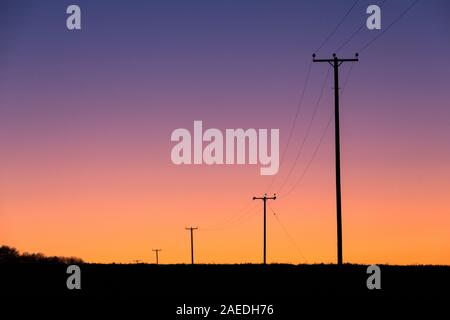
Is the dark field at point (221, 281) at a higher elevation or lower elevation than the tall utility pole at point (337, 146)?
lower

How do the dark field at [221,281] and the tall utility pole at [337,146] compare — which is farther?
the tall utility pole at [337,146]

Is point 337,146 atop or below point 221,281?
atop

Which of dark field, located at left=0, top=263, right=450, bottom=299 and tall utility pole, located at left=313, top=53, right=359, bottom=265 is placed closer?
dark field, located at left=0, top=263, right=450, bottom=299

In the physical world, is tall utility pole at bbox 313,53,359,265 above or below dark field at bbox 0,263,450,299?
above
